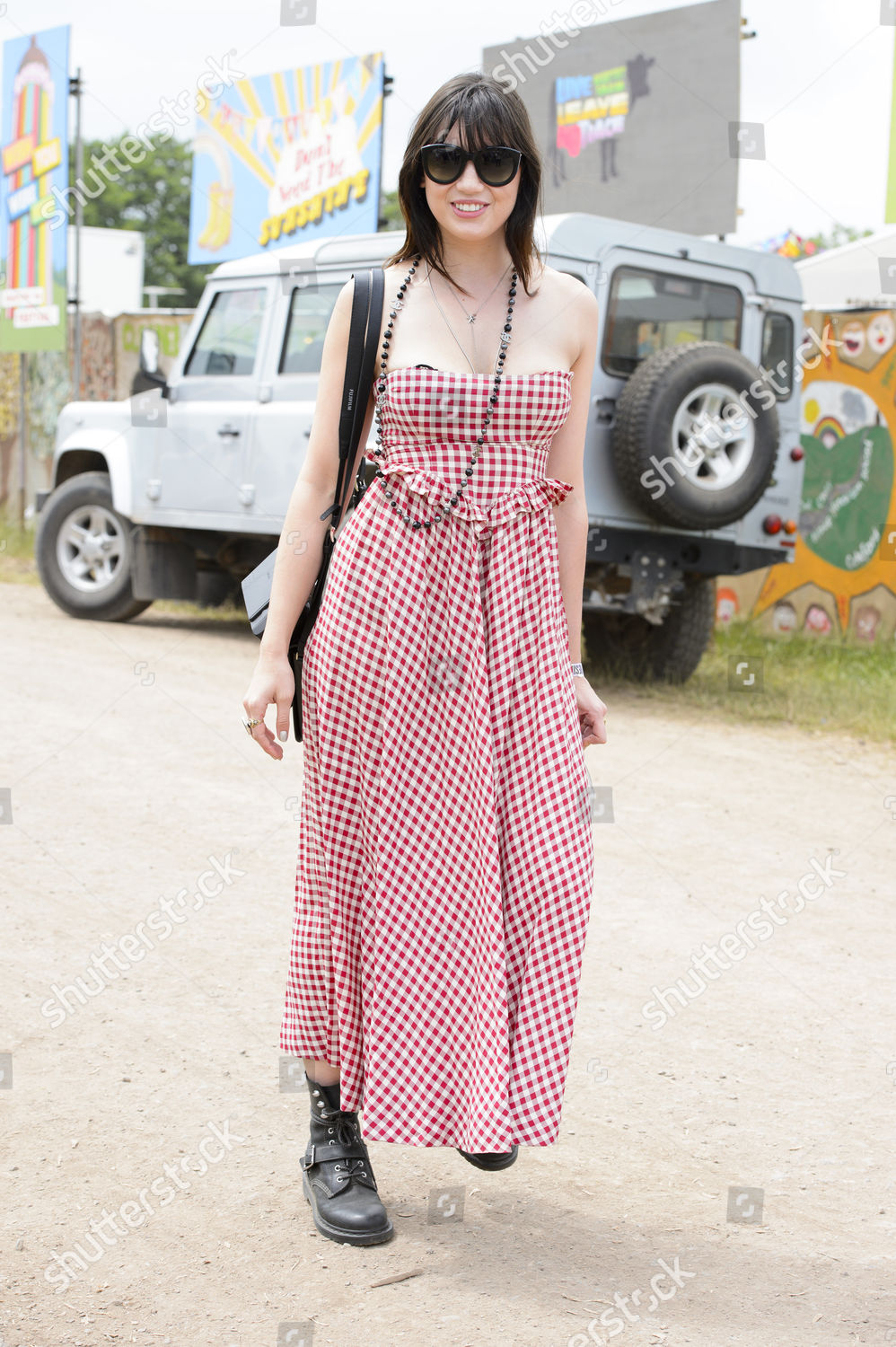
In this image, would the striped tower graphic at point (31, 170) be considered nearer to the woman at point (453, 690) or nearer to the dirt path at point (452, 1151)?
the dirt path at point (452, 1151)

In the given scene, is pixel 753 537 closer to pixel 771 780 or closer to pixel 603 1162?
pixel 771 780

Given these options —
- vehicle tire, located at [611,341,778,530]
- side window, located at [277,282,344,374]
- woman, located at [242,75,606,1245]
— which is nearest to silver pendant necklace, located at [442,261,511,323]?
woman, located at [242,75,606,1245]

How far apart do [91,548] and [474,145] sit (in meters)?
7.69

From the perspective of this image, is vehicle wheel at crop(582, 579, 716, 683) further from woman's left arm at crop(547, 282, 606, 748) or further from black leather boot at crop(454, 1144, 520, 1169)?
black leather boot at crop(454, 1144, 520, 1169)

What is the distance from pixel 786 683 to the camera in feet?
29.1

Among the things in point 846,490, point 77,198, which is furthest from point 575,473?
point 77,198

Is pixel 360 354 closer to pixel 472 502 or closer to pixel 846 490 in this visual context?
pixel 472 502

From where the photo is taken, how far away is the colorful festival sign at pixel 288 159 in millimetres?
14367

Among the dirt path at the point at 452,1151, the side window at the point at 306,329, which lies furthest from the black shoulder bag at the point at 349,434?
the side window at the point at 306,329

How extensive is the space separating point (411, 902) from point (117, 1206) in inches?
30.0

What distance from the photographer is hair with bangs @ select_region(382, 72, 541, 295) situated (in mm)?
2383

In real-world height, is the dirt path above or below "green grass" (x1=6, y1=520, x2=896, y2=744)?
below

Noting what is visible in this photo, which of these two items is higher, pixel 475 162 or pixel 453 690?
pixel 475 162

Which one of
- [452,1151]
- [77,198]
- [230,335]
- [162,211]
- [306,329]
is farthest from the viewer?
[162,211]
